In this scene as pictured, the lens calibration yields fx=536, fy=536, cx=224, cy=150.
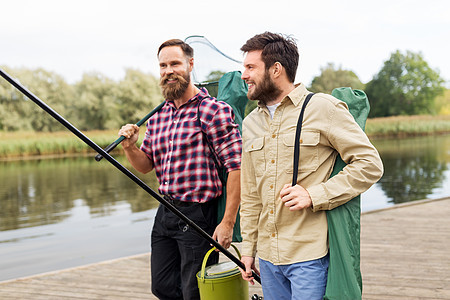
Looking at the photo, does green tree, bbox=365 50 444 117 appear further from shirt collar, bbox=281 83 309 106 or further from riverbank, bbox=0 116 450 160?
shirt collar, bbox=281 83 309 106

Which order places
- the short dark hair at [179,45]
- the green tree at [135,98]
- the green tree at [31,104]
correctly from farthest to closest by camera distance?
the green tree at [135,98]
the green tree at [31,104]
the short dark hair at [179,45]

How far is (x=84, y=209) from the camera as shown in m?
10.4

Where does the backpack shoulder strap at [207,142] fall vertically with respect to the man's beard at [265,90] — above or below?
below

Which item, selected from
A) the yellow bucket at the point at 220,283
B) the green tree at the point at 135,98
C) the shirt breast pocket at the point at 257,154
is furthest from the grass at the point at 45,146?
the shirt breast pocket at the point at 257,154

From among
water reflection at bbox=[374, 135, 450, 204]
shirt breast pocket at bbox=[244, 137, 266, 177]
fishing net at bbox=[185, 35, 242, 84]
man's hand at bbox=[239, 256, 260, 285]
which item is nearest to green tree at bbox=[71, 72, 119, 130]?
water reflection at bbox=[374, 135, 450, 204]

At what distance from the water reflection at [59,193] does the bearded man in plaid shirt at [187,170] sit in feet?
22.3

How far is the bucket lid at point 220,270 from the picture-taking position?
2.27m

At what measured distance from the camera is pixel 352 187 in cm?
172

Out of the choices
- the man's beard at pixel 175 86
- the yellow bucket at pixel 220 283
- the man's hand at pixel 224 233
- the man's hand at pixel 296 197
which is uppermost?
the man's beard at pixel 175 86

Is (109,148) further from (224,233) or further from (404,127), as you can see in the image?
(404,127)

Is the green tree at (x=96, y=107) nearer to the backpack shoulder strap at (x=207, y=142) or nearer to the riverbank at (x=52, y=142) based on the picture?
the riverbank at (x=52, y=142)

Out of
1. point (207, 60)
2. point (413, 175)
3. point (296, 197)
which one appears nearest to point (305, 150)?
point (296, 197)

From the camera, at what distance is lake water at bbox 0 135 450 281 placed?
6.43 m

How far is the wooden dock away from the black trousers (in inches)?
48.1
